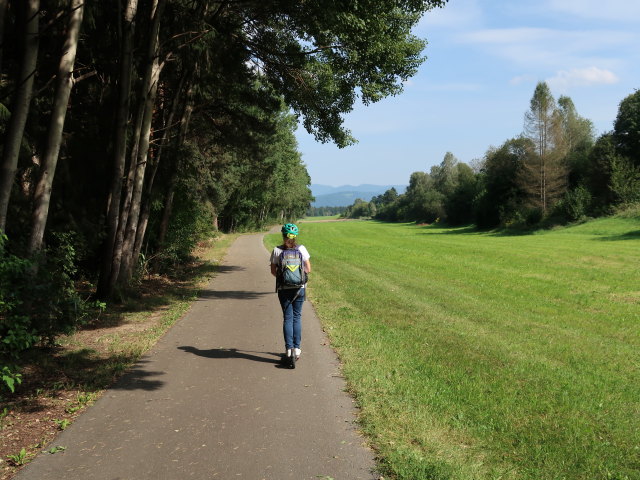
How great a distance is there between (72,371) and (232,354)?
214 centimetres

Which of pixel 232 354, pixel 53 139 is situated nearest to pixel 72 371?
pixel 232 354

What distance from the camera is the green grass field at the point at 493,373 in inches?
163

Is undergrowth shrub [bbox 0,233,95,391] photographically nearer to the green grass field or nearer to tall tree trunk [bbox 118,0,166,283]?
the green grass field

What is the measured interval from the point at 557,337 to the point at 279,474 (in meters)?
7.08

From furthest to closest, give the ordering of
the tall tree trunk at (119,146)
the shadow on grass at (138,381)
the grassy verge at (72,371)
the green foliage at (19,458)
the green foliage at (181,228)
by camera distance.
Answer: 1. the green foliage at (181,228)
2. the tall tree trunk at (119,146)
3. the shadow on grass at (138,381)
4. the grassy verge at (72,371)
5. the green foliage at (19,458)

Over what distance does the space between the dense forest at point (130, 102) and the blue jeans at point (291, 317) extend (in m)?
2.93

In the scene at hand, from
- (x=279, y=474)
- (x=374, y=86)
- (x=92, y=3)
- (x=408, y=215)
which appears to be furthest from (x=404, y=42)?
(x=408, y=215)

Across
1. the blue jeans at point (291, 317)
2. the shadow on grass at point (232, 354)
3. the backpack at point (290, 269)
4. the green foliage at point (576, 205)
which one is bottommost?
the shadow on grass at point (232, 354)

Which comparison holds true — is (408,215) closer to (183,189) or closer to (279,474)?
(183,189)

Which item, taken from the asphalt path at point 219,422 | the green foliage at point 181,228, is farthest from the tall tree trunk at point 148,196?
the asphalt path at point 219,422

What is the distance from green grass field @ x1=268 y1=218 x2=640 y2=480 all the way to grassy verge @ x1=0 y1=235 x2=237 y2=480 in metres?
2.99

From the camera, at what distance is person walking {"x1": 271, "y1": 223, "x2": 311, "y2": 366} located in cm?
669

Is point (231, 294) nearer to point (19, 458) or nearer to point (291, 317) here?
point (291, 317)

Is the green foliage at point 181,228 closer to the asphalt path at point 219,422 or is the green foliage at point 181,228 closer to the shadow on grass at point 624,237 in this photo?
the asphalt path at point 219,422
